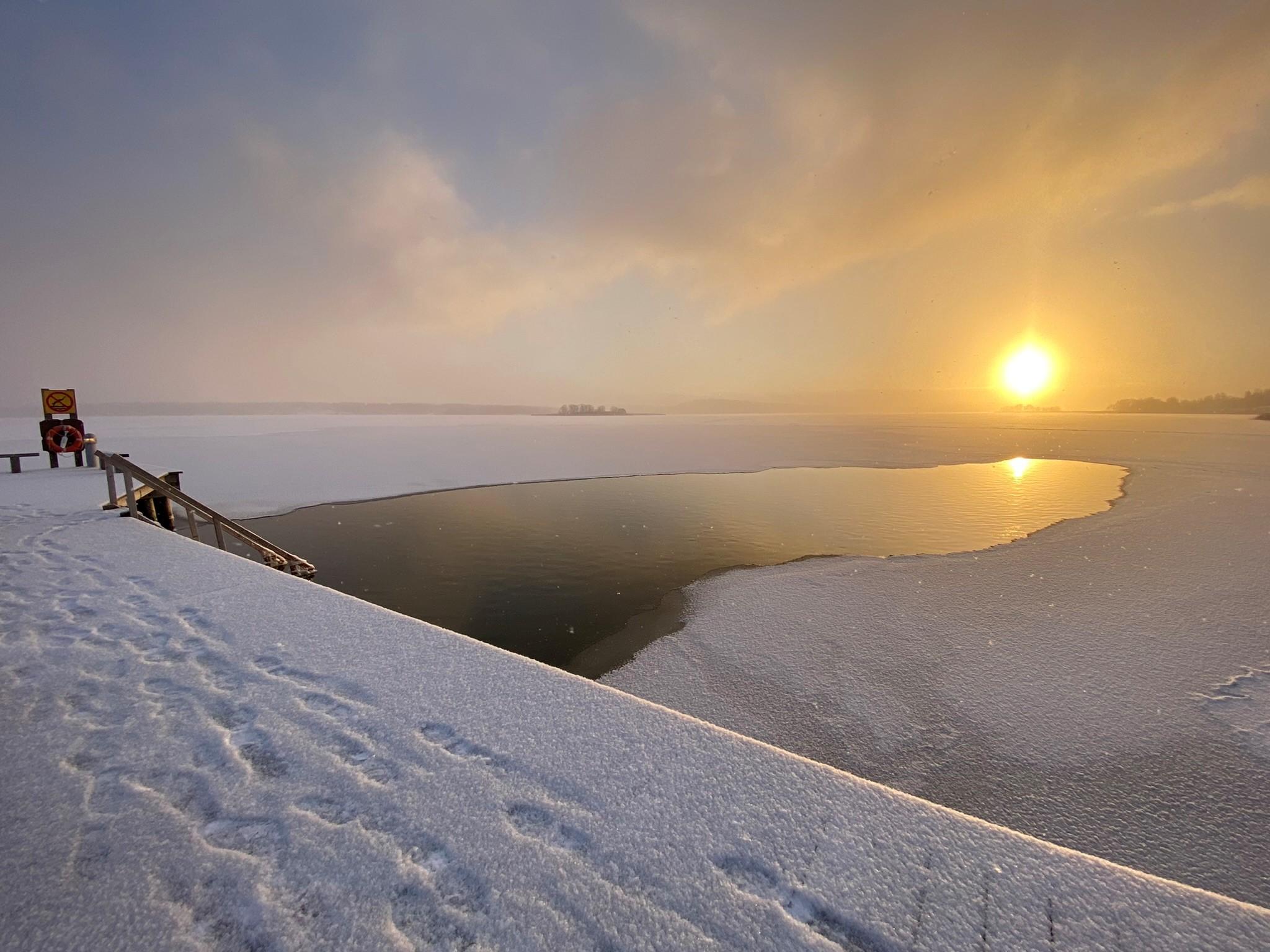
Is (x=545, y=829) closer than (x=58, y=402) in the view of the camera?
Yes

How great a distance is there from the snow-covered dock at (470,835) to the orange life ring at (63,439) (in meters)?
14.5

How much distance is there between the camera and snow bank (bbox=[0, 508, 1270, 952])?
155 centimetres

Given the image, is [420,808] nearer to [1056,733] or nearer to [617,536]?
[1056,733]

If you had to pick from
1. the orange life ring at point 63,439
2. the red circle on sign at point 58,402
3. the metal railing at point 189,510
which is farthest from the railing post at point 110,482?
the red circle on sign at point 58,402

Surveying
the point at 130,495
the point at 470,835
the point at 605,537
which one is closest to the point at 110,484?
the point at 130,495

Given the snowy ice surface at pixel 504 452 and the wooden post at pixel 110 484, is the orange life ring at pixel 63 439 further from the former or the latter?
the wooden post at pixel 110 484

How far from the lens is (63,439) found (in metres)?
12.8

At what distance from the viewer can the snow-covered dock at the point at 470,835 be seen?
5.08ft

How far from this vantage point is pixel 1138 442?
3647 cm

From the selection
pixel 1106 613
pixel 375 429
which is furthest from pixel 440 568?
pixel 375 429

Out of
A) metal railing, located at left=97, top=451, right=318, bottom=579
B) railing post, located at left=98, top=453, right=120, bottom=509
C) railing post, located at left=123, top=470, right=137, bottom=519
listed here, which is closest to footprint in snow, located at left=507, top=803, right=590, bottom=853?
metal railing, located at left=97, top=451, right=318, bottom=579

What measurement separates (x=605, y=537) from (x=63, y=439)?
1432cm

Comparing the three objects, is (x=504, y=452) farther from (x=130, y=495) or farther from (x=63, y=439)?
(x=130, y=495)

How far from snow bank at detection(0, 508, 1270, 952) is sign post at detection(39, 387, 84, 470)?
47.5 ft
